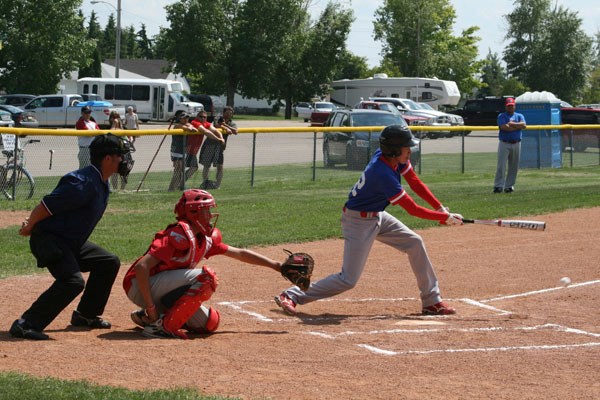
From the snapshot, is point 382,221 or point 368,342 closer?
point 368,342

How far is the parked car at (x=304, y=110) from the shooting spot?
66125mm

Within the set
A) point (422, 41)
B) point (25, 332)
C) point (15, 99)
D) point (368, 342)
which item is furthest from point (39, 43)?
point (368, 342)

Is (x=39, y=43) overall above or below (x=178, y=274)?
above

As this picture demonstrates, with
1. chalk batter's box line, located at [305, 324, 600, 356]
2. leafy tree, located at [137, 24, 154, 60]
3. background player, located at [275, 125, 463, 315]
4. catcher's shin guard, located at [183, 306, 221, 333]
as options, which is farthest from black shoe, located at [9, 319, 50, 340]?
leafy tree, located at [137, 24, 154, 60]

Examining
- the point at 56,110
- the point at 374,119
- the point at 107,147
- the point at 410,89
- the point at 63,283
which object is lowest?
the point at 63,283

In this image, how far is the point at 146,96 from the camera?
175 ft

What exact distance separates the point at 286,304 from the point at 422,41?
75.0 m

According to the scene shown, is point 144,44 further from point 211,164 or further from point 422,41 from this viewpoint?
point 211,164

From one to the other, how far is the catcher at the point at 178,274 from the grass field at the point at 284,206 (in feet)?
5.25

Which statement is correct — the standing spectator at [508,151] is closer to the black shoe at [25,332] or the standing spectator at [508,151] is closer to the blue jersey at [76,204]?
the blue jersey at [76,204]

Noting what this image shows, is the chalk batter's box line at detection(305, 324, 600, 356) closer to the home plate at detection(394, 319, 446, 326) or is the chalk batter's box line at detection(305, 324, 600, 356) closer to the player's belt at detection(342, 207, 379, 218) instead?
the home plate at detection(394, 319, 446, 326)

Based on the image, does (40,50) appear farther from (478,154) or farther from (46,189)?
(46,189)

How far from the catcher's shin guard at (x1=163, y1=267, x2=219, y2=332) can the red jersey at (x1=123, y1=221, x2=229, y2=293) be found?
0.59 ft

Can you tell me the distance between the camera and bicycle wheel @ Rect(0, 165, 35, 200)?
55.9 ft
